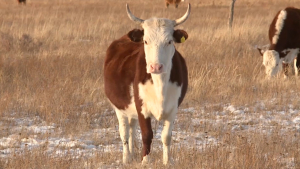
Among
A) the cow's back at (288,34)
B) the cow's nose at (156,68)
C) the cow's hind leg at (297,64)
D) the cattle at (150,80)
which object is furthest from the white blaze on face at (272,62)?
the cow's nose at (156,68)

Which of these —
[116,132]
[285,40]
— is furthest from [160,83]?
[285,40]

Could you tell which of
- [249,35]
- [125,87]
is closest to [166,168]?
[125,87]

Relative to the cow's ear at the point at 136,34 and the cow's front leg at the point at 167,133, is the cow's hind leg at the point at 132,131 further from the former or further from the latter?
the cow's ear at the point at 136,34

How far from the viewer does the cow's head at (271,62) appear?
457 inches

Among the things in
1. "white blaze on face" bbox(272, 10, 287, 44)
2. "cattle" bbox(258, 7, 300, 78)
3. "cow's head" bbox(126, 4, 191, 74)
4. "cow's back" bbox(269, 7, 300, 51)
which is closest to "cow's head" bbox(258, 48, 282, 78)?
"cattle" bbox(258, 7, 300, 78)

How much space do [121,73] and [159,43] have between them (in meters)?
0.99

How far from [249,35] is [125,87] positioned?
10821 mm

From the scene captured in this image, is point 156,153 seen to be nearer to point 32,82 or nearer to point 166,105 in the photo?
point 166,105

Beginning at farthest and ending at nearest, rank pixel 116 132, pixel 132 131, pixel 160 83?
pixel 116 132, pixel 132 131, pixel 160 83

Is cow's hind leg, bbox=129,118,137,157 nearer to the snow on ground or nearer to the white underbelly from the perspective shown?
the snow on ground

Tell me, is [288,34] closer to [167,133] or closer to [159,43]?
[167,133]

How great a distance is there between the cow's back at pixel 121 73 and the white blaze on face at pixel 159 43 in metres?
0.67

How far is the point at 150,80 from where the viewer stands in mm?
5844

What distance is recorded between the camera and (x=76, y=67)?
1203 centimetres
